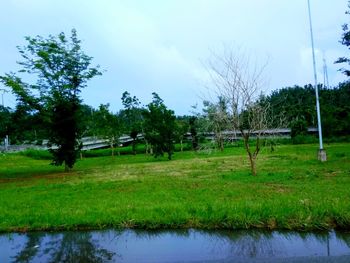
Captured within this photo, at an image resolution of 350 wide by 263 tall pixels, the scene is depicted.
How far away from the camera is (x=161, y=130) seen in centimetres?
3559

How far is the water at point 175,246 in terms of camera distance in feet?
21.7

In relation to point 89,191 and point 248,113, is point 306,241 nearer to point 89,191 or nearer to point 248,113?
point 89,191

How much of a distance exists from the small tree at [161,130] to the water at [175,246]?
1057 inches

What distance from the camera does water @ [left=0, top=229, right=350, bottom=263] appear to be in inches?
261

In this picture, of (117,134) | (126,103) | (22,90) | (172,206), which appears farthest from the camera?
(126,103)

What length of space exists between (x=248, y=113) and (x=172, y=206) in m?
9.20

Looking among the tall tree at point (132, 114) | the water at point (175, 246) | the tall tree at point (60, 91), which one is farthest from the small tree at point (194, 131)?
the water at point (175, 246)

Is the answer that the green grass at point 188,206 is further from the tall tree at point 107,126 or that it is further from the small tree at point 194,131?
the small tree at point 194,131

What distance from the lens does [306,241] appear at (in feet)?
23.9

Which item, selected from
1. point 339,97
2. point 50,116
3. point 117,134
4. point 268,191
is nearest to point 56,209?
point 268,191

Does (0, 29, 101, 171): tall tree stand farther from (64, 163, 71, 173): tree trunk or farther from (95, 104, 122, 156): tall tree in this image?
(95, 104, 122, 156): tall tree

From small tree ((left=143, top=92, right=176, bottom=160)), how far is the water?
88.1 feet

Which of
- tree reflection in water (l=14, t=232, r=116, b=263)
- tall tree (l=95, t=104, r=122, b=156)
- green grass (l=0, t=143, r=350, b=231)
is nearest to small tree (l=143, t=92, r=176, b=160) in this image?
tall tree (l=95, t=104, r=122, b=156)

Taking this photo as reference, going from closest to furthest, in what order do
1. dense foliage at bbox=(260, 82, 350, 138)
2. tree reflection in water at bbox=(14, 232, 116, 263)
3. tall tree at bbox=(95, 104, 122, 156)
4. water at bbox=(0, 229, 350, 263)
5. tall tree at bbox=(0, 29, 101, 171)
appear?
water at bbox=(0, 229, 350, 263), tree reflection in water at bbox=(14, 232, 116, 263), tall tree at bbox=(0, 29, 101, 171), tall tree at bbox=(95, 104, 122, 156), dense foliage at bbox=(260, 82, 350, 138)
